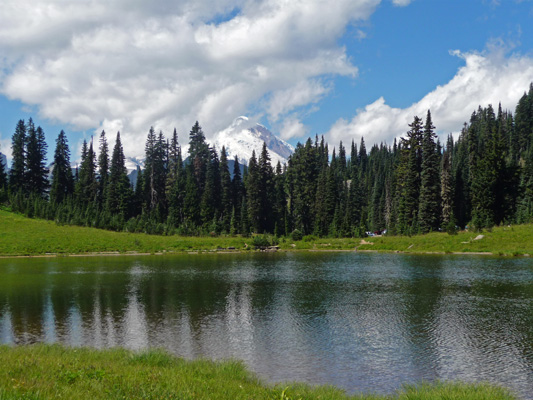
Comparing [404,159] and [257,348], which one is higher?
[404,159]

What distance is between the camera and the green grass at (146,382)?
9.30 meters

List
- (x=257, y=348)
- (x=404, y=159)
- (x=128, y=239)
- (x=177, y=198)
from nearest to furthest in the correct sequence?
1. (x=257, y=348)
2. (x=128, y=239)
3. (x=404, y=159)
4. (x=177, y=198)

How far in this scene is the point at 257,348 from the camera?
61.4ft

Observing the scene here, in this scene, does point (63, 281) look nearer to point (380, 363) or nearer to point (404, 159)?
point (380, 363)

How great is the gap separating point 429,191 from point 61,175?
299 ft

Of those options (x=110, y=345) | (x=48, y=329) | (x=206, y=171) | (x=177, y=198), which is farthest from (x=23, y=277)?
(x=206, y=171)

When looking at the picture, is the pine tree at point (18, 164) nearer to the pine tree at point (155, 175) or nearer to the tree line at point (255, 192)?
the tree line at point (255, 192)

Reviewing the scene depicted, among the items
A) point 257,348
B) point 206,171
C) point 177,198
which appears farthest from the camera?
point 206,171

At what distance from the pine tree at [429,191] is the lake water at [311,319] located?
127ft

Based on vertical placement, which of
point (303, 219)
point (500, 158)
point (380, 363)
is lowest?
point (380, 363)

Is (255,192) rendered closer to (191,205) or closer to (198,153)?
(191,205)

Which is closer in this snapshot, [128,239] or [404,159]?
[128,239]

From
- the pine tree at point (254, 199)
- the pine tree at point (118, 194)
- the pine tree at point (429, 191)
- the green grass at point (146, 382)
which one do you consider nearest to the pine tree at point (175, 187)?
the pine tree at point (118, 194)

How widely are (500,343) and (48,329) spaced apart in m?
22.6
